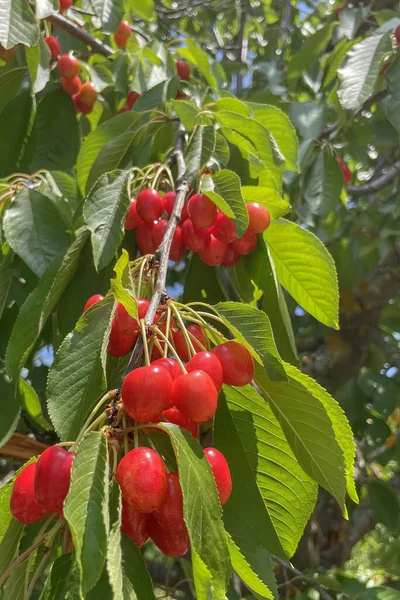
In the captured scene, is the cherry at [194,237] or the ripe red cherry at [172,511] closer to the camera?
the ripe red cherry at [172,511]

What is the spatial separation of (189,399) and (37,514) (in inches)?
6.6

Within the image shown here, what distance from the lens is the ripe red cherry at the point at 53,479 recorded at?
44cm

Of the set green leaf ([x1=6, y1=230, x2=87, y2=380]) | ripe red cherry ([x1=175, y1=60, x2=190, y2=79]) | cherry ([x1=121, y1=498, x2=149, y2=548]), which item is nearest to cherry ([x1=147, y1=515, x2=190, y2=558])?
cherry ([x1=121, y1=498, x2=149, y2=548])

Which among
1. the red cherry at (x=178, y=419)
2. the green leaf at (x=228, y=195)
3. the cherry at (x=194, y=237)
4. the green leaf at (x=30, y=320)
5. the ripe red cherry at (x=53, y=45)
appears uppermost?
the ripe red cherry at (x=53, y=45)

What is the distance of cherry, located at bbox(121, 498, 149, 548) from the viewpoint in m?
0.46

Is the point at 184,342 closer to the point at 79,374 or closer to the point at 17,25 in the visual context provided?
the point at 79,374

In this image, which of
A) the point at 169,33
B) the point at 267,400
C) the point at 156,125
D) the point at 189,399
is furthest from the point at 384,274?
the point at 189,399

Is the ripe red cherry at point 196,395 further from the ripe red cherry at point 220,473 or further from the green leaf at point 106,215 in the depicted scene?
the green leaf at point 106,215

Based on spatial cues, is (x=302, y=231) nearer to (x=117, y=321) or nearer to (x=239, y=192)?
(x=239, y=192)

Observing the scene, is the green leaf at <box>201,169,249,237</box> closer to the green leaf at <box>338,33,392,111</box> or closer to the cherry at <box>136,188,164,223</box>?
the cherry at <box>136,188,164,223</box>

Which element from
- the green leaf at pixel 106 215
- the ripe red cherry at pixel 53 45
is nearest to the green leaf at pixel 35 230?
the green leaf at pixel 106 215

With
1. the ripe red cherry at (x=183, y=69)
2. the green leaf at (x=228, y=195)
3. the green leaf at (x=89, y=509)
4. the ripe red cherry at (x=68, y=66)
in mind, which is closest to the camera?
the green leaf at (x=89, y=509)

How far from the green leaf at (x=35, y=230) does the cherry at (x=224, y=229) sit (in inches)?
10.1

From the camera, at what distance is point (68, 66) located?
1333 mm
